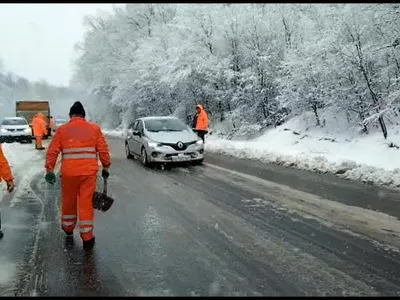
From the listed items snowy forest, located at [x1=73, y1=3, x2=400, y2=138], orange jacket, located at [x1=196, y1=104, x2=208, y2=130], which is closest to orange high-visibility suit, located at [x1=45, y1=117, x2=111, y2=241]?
snowy forest, located at [x1=73, y1=3, x2=400, y2=138]

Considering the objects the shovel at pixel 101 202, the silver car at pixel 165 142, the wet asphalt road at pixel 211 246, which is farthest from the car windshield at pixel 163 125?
the shovel at pixel 101 202

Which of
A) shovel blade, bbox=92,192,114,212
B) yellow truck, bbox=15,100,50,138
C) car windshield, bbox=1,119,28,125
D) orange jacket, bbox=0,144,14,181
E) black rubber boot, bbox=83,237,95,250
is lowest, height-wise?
black rubber boot, bbox=83,237,95,250

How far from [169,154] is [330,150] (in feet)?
20.8

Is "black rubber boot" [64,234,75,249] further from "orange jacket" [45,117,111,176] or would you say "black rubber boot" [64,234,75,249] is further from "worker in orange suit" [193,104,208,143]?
"worker in orange suit" [193,104,208,143]

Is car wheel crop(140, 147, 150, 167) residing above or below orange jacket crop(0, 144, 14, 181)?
below

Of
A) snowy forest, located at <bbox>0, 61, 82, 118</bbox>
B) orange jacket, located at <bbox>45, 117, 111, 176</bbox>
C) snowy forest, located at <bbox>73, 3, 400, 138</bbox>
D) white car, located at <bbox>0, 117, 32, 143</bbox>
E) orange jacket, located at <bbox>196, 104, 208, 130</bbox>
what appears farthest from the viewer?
snowy forest, located at <bbox>0, 61, 82, 118</bbox>

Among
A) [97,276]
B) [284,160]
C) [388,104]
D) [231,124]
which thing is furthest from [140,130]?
[231,124]

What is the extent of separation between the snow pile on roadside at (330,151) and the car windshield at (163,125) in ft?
9.11

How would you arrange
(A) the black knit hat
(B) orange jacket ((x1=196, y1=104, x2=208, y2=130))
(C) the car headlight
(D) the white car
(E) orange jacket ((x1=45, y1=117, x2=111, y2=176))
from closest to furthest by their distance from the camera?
(E) orange jacket ((x1=45, y1=117, x2=111, y2=176)), (A) the black knit hat, (C) the car headlight, (B) orange jacket ((x1=196, y1=104, x2=208, y2=130)), (D) the white car

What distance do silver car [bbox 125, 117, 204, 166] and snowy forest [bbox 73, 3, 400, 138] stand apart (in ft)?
19.6

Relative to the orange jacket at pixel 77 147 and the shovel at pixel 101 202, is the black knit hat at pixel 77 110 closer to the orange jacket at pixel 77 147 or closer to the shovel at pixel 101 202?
the orange jacket at pixel 77 147

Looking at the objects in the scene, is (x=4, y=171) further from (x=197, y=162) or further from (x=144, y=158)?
(x=197, y=162)

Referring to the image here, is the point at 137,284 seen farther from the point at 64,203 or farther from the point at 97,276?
the point at 64,203

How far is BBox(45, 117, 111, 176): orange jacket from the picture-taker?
546cm
